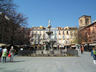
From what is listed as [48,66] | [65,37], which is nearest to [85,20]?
[65,37]

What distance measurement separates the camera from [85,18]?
9056 centimetres

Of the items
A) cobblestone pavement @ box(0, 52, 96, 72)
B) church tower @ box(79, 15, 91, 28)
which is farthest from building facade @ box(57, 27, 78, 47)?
cobblestone pavement @ box(0, 52, 96, 72)

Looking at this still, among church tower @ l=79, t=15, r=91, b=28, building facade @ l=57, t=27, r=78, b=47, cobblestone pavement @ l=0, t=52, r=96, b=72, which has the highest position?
church tower @ l=79, t=15, r=91, b=28

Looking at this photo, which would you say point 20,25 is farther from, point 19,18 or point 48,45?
point 48,45

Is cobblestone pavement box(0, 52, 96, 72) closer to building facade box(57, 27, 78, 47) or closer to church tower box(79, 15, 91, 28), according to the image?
building facade box(57, 27, 78, 47)

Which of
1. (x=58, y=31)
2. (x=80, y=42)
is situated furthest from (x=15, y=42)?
(x=58, y=31)

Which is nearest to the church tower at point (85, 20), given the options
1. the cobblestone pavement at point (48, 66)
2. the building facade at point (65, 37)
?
the building facade at point (65, 37)

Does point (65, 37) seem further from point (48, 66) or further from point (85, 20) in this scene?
point (48, 66)

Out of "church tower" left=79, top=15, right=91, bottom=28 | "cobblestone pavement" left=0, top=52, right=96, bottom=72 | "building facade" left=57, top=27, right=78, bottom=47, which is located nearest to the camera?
"cobblestone pavement" left=0, top=52, right=96, bottom=72

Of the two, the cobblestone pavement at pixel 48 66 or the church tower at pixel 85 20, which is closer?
the cobblestone pavement at pixel 48 66

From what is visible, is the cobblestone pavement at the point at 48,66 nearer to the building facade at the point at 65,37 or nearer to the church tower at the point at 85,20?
the building facade at the point at 65,37

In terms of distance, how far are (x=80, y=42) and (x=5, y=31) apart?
117ft

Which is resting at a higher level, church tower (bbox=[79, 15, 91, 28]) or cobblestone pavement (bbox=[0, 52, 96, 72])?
church tower (bbox=[79, 15, 91, 28])

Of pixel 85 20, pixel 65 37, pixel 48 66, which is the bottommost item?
pixel 48 66
